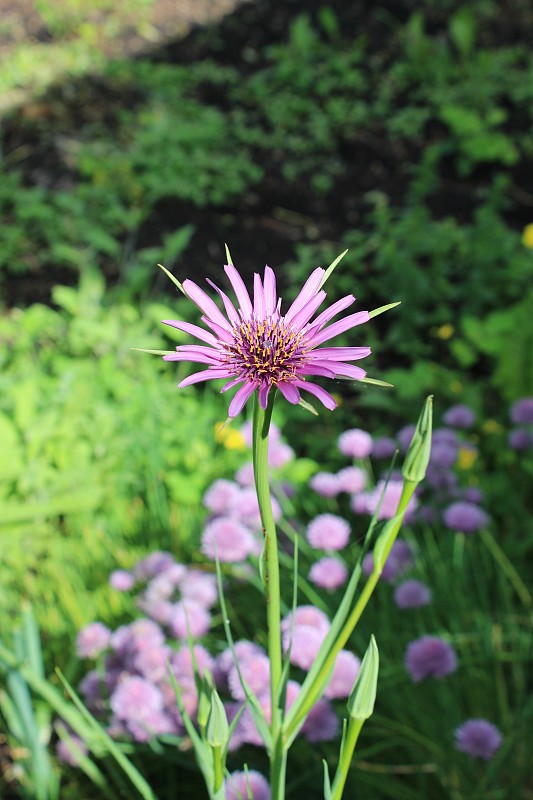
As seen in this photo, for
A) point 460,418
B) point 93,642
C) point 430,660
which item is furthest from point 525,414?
point 93,642

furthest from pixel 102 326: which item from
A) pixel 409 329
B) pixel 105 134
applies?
pixel 105 134

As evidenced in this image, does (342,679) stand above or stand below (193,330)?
below

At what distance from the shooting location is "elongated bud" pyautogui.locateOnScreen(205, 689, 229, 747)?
2.50 ft

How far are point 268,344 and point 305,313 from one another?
0.04 m

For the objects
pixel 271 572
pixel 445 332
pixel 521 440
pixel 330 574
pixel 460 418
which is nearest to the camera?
pixel 271 572

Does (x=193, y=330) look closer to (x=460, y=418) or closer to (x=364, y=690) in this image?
(x=364, y=690)

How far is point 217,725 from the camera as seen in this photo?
0.77 meters

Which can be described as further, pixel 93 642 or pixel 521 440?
pixel 521 440

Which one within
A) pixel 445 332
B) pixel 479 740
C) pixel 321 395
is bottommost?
pixel 479 740

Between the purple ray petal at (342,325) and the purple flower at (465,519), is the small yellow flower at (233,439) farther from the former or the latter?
the purple ray petal at (342,325)

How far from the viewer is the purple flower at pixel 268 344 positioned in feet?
2.17

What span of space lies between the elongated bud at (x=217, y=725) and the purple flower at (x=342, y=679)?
19.8 inches

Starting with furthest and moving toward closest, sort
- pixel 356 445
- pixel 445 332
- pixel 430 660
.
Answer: pixel 445 332
pixel 356 445
pixel 430 660

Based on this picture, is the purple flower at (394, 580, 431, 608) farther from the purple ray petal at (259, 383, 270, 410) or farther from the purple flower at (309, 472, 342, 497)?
the purple ray petal at (259, 383, 270, 410)
